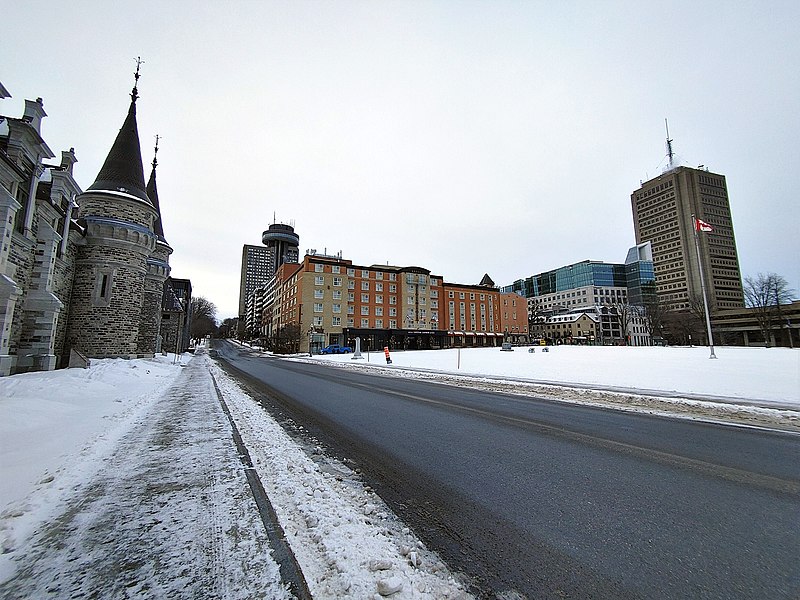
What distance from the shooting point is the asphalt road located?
245 cm

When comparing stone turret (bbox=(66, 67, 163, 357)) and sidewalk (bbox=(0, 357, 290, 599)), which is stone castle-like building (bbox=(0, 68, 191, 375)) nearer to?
stone turret (bbox=(66, 67, 163, 357))

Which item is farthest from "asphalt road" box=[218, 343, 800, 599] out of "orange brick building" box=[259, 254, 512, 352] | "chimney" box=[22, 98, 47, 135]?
"orange brick building" box=[259, 254, 512, 352]

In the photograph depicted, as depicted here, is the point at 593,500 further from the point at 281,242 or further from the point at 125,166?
the point at 281,242

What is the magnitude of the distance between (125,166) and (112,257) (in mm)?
6861

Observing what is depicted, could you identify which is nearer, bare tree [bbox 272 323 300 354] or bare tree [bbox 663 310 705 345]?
bare tree [bbox 272 323 300 354]

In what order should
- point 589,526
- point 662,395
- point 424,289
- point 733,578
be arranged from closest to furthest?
point 733,578, point 589,526, point 662,395, point 424,289

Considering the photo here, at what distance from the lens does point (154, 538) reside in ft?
9.84

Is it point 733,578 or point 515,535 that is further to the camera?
point 515,535

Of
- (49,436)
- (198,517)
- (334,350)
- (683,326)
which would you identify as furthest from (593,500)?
(683,326)

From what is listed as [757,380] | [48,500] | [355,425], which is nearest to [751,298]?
[757,380]

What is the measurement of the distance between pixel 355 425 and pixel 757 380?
1601cm

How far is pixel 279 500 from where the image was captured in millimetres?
3672

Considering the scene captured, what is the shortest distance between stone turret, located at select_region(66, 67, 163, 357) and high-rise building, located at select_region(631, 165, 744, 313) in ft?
447

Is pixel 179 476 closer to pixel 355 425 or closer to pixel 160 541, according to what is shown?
pixel 160 541
